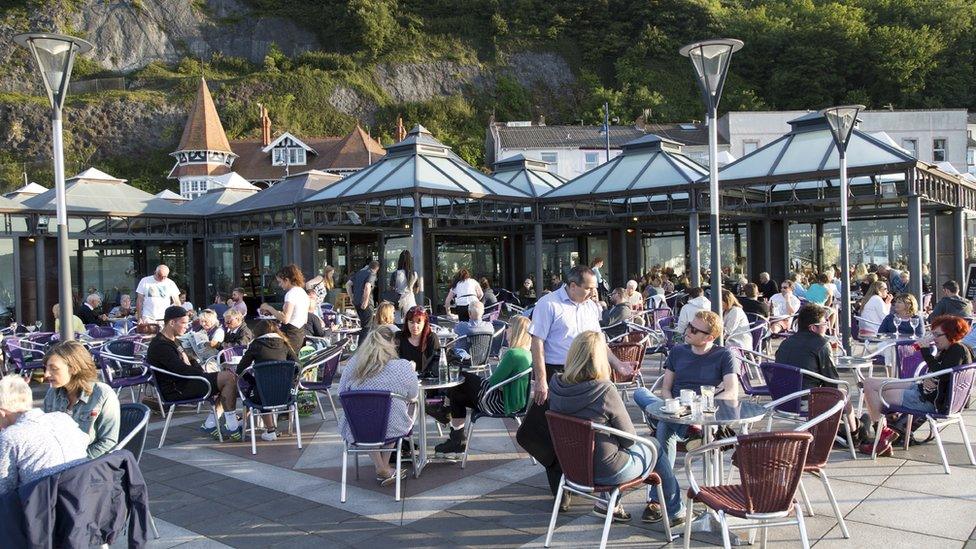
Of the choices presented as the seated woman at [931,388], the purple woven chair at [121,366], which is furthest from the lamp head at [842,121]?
the purple woven chair at [121,366]

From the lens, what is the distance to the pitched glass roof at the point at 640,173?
15750mm

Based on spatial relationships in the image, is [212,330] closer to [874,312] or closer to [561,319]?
[561,319]

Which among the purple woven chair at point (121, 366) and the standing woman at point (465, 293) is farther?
the standing woman at point (465, 293)

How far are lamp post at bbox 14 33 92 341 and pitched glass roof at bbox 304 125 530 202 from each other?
8051mm

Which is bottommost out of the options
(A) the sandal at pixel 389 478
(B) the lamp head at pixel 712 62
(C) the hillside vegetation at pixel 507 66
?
(A) the sandal at pixel 389 478

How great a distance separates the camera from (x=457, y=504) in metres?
4.83

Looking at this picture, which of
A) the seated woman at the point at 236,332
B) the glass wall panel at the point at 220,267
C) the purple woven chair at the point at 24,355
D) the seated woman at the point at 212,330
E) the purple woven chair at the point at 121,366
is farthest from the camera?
the glass wall panel at the point at 220,267

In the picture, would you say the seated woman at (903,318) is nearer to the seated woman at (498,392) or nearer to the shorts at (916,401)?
the shorts at (916,401)

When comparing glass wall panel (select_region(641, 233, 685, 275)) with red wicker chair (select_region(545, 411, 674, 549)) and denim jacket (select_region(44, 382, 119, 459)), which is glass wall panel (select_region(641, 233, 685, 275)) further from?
denim jacket (select_region(44, 382, 119, 459))

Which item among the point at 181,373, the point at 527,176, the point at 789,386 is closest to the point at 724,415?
the point at 789,386

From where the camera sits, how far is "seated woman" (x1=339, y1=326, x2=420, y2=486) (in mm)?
5098

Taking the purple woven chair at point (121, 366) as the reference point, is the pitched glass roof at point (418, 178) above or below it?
above

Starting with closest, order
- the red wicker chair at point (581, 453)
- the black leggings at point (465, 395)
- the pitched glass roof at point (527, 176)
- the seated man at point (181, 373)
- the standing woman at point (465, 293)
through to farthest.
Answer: the red wicker chair at point (581, 453) → the black leggings at point (465, 395) → the seated man at point (181, 373) → the standing woman at point (465, 293) → the pitched glass roof at point (527, 176)

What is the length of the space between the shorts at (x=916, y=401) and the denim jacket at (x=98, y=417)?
218 inches
